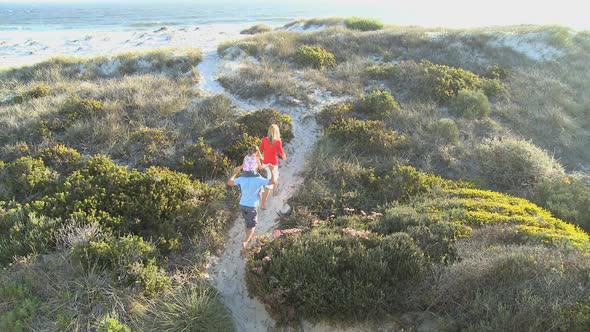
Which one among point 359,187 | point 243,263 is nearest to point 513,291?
point 359,187

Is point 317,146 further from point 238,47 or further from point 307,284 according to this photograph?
point 238,47

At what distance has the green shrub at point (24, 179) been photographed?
7988 mm

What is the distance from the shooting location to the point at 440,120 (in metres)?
10.4

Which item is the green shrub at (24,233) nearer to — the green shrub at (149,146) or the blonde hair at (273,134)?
the green shrub at (149,146)

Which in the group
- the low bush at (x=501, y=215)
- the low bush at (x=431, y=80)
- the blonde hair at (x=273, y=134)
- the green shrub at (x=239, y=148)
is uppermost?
the low bush at (x=431, y=80)

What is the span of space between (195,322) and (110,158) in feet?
17.9

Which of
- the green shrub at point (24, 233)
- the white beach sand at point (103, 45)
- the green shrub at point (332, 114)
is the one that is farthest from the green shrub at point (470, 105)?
the white beach sand at point (103, 45)

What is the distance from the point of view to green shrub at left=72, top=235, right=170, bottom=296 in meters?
5.93

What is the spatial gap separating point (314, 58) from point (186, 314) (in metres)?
11.5

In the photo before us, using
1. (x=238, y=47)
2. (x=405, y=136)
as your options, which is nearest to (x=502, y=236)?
(x=405, y=136)

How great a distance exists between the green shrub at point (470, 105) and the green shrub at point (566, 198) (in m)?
3.40

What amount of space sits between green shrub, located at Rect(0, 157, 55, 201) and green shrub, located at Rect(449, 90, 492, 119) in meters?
10.6

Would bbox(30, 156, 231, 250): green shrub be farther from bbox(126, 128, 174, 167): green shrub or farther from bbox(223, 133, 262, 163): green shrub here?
bbox(223, 133, 262, 163): green shrub

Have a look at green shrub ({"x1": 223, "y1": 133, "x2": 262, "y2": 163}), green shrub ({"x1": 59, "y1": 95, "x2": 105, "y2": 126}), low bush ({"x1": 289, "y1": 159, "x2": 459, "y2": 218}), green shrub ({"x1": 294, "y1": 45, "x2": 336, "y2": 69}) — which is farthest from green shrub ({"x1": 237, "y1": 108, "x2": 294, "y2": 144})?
green shrub ({"x1": 294, "y1": 45, "x2": 336, "y2": 69})
